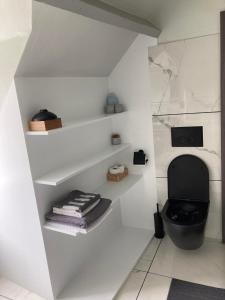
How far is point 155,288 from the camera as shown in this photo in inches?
70.6

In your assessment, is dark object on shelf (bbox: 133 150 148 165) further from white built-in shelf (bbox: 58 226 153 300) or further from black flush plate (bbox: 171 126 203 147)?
white built-in shelf (bbox: 58 226 153 300)

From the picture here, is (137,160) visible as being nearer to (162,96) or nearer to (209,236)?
(162,96)

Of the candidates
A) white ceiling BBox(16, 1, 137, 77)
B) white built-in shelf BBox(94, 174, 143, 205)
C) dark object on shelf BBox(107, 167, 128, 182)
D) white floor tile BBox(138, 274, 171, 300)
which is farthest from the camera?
dark object on shelf BBox(107, 167, 128, 182)

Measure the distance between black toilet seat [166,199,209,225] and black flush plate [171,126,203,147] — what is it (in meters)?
0.49

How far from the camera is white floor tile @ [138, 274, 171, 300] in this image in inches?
67.9

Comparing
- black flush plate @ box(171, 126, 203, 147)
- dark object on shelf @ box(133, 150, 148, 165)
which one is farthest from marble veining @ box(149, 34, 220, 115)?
dark object on shelf @ box(133, 150, 148, 165)

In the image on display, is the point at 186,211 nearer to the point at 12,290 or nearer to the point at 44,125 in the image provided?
the point at 44,125

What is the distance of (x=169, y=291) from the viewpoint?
176 centimetres

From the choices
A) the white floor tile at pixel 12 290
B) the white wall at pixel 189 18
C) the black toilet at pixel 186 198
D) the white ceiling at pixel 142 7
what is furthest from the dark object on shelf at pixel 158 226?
the white ceiling at pixel 142 7

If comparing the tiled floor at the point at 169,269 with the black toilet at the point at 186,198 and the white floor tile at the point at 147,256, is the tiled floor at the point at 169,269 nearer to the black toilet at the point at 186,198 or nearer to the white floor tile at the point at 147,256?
the white floor tile at the point at 147,256

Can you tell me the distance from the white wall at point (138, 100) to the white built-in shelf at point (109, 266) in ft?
0.93

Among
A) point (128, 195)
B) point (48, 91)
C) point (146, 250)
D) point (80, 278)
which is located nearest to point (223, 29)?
point (48, 91)

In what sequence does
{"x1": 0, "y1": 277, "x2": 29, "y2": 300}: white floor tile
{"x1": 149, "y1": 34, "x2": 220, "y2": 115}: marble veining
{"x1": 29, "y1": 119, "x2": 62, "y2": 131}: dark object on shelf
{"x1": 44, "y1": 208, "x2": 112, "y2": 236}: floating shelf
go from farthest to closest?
{"x1": 149, "y1": 34, "x2": 220, "y2": 115}: marble veining < {"x1": 0, "y1": 277, "x2": 29, "y2": 300}: white floor tile < {"x1": 44, "y1": 208, "x2": 112, "y2": 236}: floating shelf < {"x1": 29, "y1": 119, "x2": 62, "y2": 131}: dark object on shelf

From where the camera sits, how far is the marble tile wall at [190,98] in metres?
1.96
